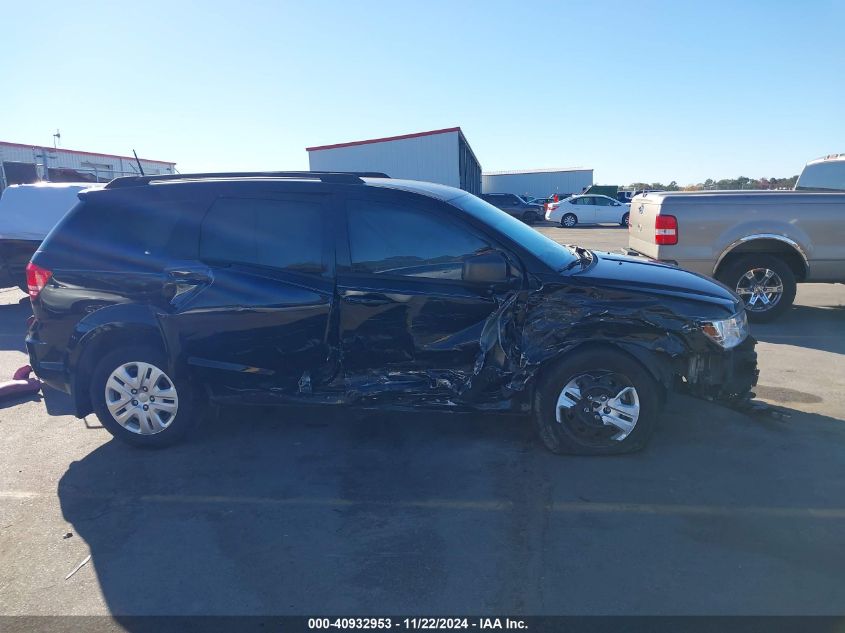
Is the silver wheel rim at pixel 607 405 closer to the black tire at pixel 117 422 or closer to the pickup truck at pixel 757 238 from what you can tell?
the black tire at pixel 117 422

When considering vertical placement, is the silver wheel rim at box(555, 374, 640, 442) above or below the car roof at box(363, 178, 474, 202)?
below

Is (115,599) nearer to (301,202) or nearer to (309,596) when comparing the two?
(309,596)

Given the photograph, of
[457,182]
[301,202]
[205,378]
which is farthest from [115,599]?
[457,182]

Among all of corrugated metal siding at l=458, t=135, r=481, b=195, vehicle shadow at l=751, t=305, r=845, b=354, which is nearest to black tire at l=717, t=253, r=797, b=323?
vehicle shadow at l=751, t=305, r=845, b=354

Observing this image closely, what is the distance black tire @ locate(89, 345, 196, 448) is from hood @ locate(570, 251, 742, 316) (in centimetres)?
290

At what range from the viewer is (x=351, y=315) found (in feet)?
14.1

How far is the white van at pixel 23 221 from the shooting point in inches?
381

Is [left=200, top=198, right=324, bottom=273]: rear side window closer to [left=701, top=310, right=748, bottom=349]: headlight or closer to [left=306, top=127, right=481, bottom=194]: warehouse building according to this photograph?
[left=701, top=310, right=748, bottom=349]: headlight

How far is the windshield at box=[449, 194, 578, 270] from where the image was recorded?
14.6ft

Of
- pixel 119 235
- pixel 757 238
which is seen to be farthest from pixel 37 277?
pixel 757 238

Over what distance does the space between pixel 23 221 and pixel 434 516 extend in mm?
9130

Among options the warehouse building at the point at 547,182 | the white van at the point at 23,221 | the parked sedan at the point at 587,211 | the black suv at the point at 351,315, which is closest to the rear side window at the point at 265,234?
the black suv at the point at 351,315

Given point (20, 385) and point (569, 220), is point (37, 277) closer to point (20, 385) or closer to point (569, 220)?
point (20, 385)

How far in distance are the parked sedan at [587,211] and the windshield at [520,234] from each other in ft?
90.6
